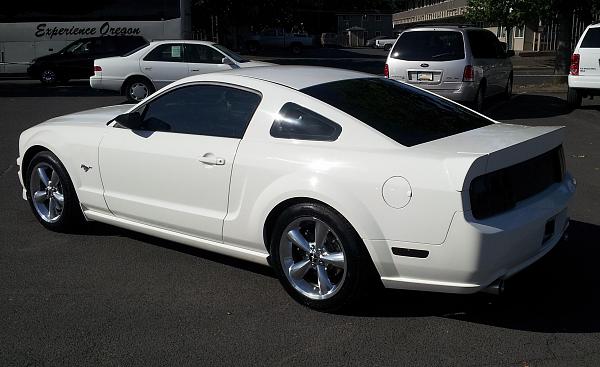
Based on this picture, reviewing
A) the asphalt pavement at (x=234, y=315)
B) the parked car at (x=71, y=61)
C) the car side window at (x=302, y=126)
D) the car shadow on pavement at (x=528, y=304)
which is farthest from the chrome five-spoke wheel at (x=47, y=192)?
the parked car at (x=71, y=61)

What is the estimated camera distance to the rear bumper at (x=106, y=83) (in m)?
16.6

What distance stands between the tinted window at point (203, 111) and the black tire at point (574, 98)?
10.9m

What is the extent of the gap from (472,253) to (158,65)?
45.4 feet

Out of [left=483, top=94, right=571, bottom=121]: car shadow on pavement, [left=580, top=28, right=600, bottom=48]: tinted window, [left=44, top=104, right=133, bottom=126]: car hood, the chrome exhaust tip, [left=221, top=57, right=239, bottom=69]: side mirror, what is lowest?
the chrome exhaust tip

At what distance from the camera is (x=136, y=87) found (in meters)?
16.6

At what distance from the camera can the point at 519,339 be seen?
12.8ft

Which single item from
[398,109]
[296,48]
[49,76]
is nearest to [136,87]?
[49,76]

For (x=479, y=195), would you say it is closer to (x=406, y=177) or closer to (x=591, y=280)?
(x=406, y=177)

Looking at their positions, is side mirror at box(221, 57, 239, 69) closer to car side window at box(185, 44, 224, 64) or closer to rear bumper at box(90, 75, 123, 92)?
car side window at box(185, 44, 224, 64)

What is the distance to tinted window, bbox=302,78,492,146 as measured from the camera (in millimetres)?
4367

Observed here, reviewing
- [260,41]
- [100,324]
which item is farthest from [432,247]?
[260,41]

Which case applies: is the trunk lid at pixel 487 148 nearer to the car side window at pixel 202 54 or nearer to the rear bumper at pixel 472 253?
the rear bumper at pixel 472 253

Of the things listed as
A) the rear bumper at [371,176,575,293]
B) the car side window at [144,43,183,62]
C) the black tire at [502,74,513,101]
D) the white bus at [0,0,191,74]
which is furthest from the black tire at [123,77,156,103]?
the rear bumper at [371,176,575,293]

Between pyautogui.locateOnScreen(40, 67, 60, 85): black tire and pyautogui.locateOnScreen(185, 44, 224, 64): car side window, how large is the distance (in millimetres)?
7855
